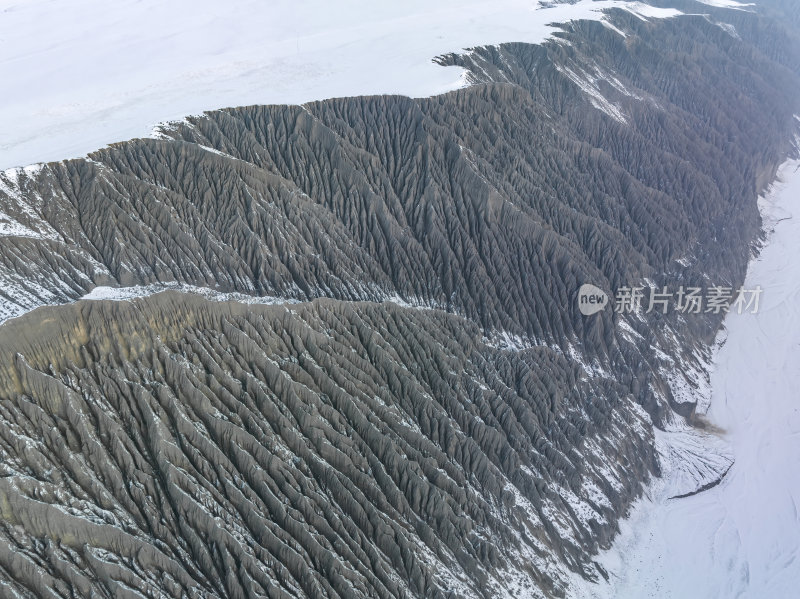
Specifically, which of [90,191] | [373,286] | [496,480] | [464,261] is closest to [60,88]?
[90,191]

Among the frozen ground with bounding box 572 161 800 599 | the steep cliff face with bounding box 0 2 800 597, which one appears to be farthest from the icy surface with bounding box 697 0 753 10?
the frozen ground with bounding box 572 161 800 599

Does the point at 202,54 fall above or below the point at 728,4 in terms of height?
above

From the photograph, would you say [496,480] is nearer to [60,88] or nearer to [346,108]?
[346,108]

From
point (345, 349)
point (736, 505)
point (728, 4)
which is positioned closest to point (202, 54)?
point (345, 349)

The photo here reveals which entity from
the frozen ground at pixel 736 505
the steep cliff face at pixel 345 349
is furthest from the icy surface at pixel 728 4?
the frozen ground at pixel 736 505

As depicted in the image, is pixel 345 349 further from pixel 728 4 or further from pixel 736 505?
pixel 728 4
